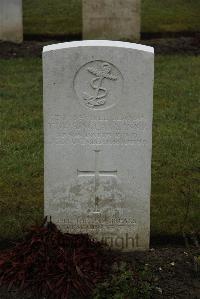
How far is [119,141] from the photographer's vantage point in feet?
17.7

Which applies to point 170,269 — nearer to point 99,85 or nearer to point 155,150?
point 99,85

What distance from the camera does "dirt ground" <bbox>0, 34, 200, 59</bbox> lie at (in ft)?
44.3

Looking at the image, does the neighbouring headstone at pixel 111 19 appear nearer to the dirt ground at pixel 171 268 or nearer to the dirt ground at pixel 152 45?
the dirt ground at pixel 152 45

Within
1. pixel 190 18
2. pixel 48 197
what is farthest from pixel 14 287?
pixel 190 18

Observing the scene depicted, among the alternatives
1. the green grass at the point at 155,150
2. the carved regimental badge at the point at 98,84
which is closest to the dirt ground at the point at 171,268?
the green grass at the point at 155,150

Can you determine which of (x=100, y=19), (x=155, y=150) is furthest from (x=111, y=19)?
(x=155, y=150)

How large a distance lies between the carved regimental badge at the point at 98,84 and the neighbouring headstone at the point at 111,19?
880 cm

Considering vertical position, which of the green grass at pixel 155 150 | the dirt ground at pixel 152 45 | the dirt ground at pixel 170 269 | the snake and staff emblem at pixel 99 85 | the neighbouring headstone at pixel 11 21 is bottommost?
the dirt ground at pixel 170 269

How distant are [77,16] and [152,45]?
2382 millimetres

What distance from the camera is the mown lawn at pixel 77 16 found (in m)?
15.0

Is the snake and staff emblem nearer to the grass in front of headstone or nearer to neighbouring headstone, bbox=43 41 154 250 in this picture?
neighbouring headstone, bbox=43 41 154 250

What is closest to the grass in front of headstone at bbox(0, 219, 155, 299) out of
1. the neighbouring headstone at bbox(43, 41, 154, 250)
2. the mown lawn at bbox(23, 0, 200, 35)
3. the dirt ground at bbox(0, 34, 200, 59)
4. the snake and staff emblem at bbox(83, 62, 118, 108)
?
the neighbouring headstone at bbox(43, 41, 154, 250)

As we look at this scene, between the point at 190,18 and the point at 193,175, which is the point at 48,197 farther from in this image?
the point at 190,18

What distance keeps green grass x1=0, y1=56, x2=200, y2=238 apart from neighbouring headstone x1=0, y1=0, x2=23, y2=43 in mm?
1638
